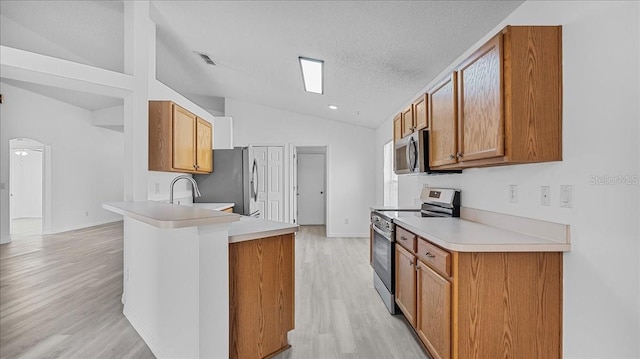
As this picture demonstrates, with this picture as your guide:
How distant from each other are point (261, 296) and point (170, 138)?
213 cm

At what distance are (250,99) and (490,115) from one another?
5.10m

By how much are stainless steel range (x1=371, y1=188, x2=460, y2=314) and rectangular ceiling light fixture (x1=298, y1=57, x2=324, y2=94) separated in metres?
1.78

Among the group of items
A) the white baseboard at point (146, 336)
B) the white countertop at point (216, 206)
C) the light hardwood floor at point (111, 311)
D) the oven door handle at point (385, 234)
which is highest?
the white countertop at point (216, 206)

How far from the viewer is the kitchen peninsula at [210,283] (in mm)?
1600

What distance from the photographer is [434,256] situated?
1.84 m

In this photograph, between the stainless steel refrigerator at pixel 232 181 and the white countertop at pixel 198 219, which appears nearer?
the white countertop at pixel 198 219

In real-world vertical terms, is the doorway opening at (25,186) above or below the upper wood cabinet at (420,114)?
below

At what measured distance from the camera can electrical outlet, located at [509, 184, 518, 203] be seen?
1.98 metres

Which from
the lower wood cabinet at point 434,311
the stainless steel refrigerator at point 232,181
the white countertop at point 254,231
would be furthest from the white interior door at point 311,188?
the lower wood cabinet at point 434,311

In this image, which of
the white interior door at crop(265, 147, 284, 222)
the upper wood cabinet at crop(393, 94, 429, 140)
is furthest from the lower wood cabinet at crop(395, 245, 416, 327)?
the white interior door at crop(265, 147, 284, 222)

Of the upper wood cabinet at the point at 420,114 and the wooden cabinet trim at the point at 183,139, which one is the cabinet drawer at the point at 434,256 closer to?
the upper wood cabinet at the point at 420,114

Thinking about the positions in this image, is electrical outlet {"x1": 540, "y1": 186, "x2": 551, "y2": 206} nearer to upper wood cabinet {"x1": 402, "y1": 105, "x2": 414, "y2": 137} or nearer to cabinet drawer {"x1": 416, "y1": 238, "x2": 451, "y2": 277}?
cabinet drawer {"x1": 416, "y1": 238, "x2": 451, "y2": 277}

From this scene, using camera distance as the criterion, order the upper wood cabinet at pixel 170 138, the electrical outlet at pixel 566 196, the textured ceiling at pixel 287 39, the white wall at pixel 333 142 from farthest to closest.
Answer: the white wall at pixel 333 142
the upper wood cabinet at pixel 170 138
the textured ceiling at pixel 287 39
the electrical outlet at pixel 566 196

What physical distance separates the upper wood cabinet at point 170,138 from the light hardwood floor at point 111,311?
1430 millimetres
